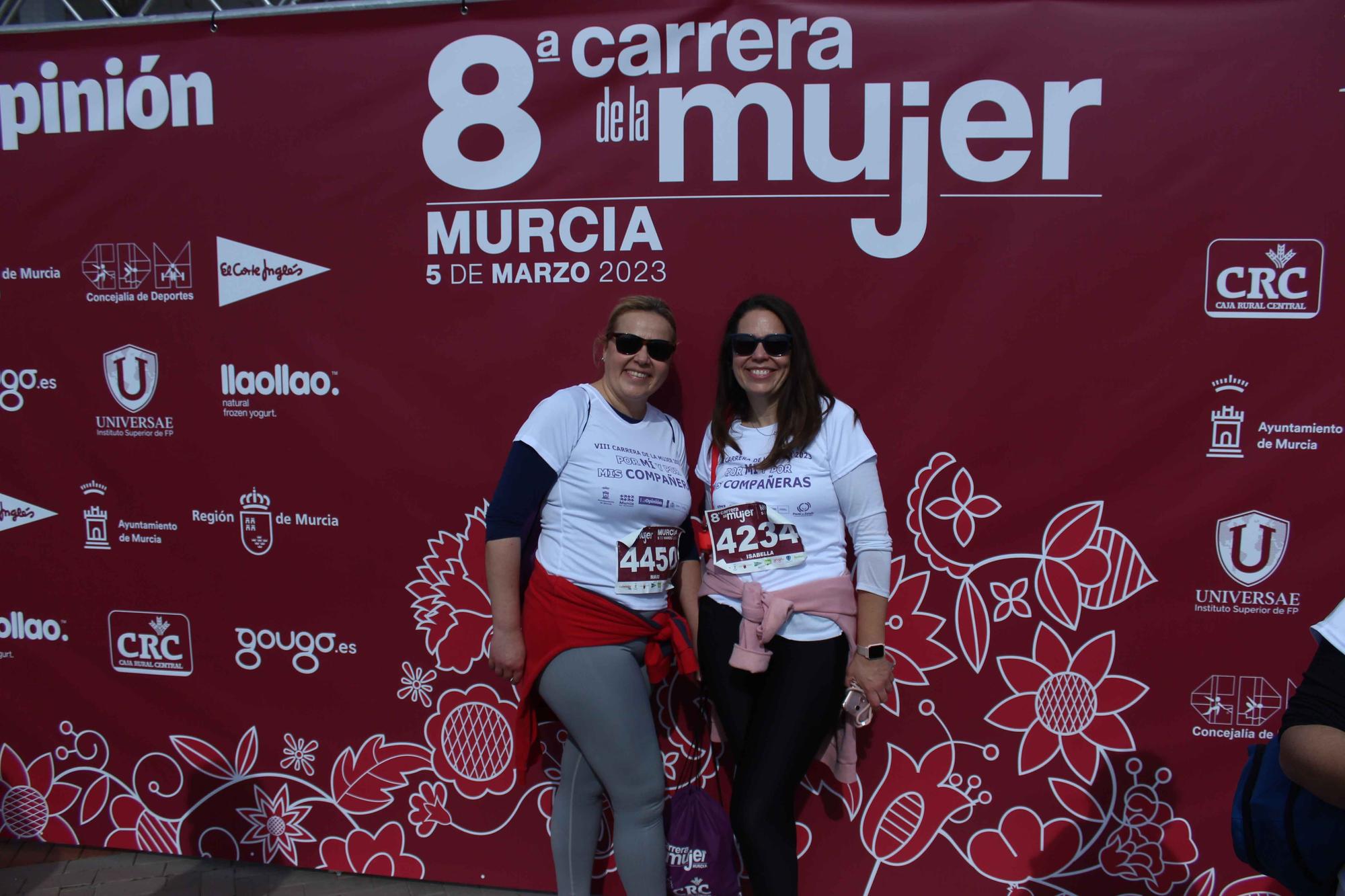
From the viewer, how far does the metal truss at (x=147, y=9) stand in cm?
259

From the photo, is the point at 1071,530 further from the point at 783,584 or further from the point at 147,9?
the point at 147,9

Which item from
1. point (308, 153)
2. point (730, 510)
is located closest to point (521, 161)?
point (308, 153)

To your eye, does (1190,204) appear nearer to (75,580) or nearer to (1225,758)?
(1225,758)

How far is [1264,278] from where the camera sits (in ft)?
7.65

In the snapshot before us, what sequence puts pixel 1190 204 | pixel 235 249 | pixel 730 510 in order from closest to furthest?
pixel 730 510
pixel 1190 204
pixel 235 249

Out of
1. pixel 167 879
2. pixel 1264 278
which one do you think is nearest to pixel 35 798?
pixel 167 879

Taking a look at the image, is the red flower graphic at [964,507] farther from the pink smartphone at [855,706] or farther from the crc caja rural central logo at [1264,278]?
the crc caja rural central logo at [1264,278]

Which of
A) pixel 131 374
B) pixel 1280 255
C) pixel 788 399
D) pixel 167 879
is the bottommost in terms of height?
pixel 167 879

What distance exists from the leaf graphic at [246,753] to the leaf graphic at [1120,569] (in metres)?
2.78

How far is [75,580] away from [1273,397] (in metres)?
3.88

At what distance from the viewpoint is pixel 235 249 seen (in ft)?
8.89

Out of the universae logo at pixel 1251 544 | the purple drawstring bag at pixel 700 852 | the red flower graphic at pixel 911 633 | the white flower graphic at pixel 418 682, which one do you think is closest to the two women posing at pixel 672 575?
the purple drawstring bag at pixel 700 852

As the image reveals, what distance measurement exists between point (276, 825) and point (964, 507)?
2.53 meters

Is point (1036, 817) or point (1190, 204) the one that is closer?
point (1190, 204)
